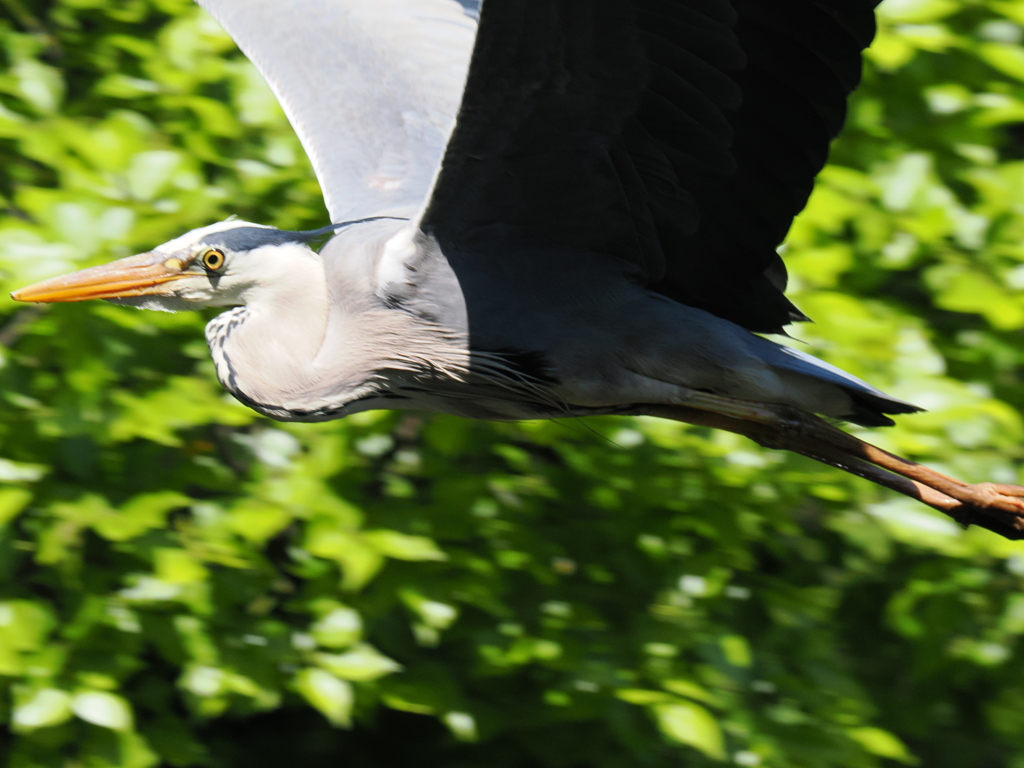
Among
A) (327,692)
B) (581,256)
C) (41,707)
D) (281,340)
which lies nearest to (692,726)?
(327,692)

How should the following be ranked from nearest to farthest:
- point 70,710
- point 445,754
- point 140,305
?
1. point 140,305
2. point 70,710
3. point 445,754

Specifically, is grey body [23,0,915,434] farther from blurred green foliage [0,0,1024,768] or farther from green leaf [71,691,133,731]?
green leaf [71,691,133,731]

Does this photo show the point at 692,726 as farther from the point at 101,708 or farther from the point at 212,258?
the point at 212,258

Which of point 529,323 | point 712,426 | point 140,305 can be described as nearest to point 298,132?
point 140,305

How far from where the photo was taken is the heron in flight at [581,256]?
1.92 m

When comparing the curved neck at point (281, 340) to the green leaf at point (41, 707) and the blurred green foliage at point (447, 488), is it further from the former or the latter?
the green leaf at point (41, 707)

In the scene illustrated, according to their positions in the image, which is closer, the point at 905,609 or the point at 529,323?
the point at 529,323

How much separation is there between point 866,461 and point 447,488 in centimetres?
94

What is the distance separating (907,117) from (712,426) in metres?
0.98

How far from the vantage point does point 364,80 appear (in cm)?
298

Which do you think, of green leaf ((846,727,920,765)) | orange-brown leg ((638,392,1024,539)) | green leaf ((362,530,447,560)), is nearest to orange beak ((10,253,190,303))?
green leaf ((362,530,447,560))

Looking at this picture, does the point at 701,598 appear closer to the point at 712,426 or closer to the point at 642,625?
the point at 642,625

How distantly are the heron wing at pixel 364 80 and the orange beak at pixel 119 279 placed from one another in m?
0.41

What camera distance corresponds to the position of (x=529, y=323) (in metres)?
2.27
